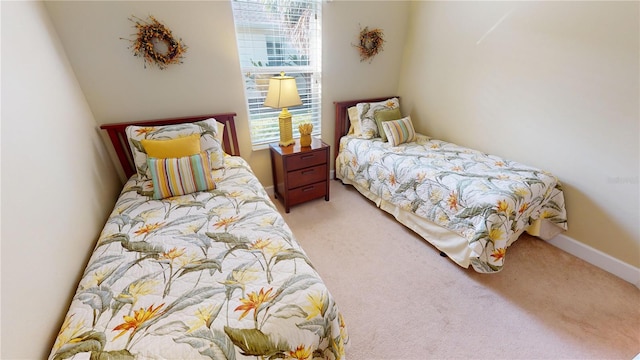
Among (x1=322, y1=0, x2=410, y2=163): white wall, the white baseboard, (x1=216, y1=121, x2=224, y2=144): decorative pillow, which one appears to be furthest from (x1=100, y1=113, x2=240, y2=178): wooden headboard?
the white baseboard

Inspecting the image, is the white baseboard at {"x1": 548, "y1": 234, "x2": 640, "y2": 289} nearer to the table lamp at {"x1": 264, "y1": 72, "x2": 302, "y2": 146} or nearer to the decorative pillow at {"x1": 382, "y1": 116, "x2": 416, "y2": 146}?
the decorative pillow at {"x1": 382, "y1": 116, "x2": 416, "y2": 146}

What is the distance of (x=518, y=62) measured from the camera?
1.92 meters

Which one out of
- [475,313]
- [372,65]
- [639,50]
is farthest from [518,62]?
[475,313]

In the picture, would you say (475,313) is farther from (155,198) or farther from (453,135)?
(155,198)

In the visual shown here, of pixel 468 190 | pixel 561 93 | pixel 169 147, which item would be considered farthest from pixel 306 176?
pixel 561 93

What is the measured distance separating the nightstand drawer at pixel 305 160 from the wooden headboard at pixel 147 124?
21.2 inches

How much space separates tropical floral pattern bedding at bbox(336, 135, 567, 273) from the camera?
1508 mm

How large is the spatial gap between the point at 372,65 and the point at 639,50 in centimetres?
184

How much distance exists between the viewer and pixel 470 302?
149 cm

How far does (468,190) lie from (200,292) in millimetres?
1623

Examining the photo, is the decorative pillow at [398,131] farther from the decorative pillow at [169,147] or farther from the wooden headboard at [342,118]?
the decorative pillow at [169,147]

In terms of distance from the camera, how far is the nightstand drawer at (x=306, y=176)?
7.30ft

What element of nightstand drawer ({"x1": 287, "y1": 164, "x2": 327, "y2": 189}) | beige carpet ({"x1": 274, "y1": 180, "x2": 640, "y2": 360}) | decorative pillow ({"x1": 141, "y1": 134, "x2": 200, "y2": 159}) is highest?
decorative pillow ({"x1": 141, "y1": 134, "x2": 200, "y2": 159})

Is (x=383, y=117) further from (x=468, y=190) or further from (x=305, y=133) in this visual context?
(x=468, y=190)
